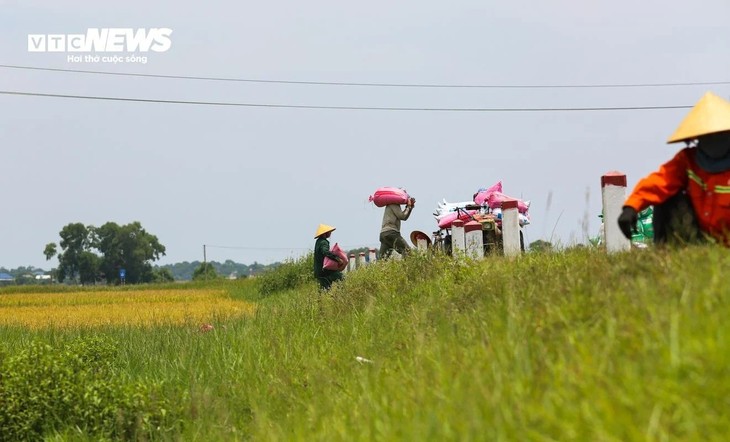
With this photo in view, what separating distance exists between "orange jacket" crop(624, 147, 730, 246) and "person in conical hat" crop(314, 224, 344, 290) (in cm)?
871

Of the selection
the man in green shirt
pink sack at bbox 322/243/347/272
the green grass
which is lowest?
the green grass

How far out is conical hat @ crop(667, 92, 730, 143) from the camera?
20.8ft

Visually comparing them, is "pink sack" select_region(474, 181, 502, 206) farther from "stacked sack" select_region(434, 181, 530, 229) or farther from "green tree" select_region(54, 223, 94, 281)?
"green tree" select_region(54, 223, 94, 281)

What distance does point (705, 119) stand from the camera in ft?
21.1

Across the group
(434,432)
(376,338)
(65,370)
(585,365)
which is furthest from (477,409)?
(65,370)

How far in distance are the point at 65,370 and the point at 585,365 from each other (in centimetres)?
612

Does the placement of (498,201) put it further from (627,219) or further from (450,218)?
(627,219)

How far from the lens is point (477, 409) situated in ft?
14.5

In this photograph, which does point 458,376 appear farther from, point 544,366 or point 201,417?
point 201,417

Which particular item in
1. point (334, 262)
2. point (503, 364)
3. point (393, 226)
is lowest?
point (503, 364)

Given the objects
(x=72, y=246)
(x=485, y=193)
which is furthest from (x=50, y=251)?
(x=485, y=193)

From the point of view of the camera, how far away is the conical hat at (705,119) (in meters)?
6.34

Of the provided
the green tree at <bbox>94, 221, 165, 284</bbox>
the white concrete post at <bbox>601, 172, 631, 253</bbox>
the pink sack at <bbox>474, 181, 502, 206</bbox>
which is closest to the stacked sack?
the pink sack at <bbox>474, 181, 502, 206</bbox>

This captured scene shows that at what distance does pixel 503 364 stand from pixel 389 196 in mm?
11549
